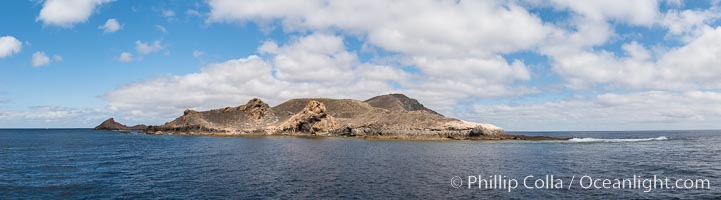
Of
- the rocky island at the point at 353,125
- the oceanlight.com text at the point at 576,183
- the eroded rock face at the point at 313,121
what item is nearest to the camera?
the oceanlight.com text at the point at 576,183

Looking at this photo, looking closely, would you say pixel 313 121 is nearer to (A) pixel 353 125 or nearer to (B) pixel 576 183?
(A) pixel 353 125

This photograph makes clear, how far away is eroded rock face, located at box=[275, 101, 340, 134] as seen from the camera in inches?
6727

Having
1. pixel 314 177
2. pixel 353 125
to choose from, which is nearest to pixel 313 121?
pixel 353 125

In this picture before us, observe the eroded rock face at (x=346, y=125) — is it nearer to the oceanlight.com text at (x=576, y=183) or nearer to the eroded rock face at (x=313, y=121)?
the eroded rock face at (x=313, y=121)

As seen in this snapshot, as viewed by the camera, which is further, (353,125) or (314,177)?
(353,125)

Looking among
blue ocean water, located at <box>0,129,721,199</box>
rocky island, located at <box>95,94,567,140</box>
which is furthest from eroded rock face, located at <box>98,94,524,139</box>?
blue ocean water, located at <box>0,129,721,199</box>

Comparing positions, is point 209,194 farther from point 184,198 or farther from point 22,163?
point 22,163

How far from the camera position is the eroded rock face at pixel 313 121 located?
170875 mm

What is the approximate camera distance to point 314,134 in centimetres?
16925

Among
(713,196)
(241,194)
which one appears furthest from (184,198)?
(713,196)

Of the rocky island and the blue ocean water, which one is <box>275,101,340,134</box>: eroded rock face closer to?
the rocky island

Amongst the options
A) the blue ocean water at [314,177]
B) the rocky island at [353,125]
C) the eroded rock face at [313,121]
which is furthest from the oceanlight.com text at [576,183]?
the eroded rock face at [313,121]

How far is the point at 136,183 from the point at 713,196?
48.6 metres

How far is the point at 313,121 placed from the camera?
173125mm
